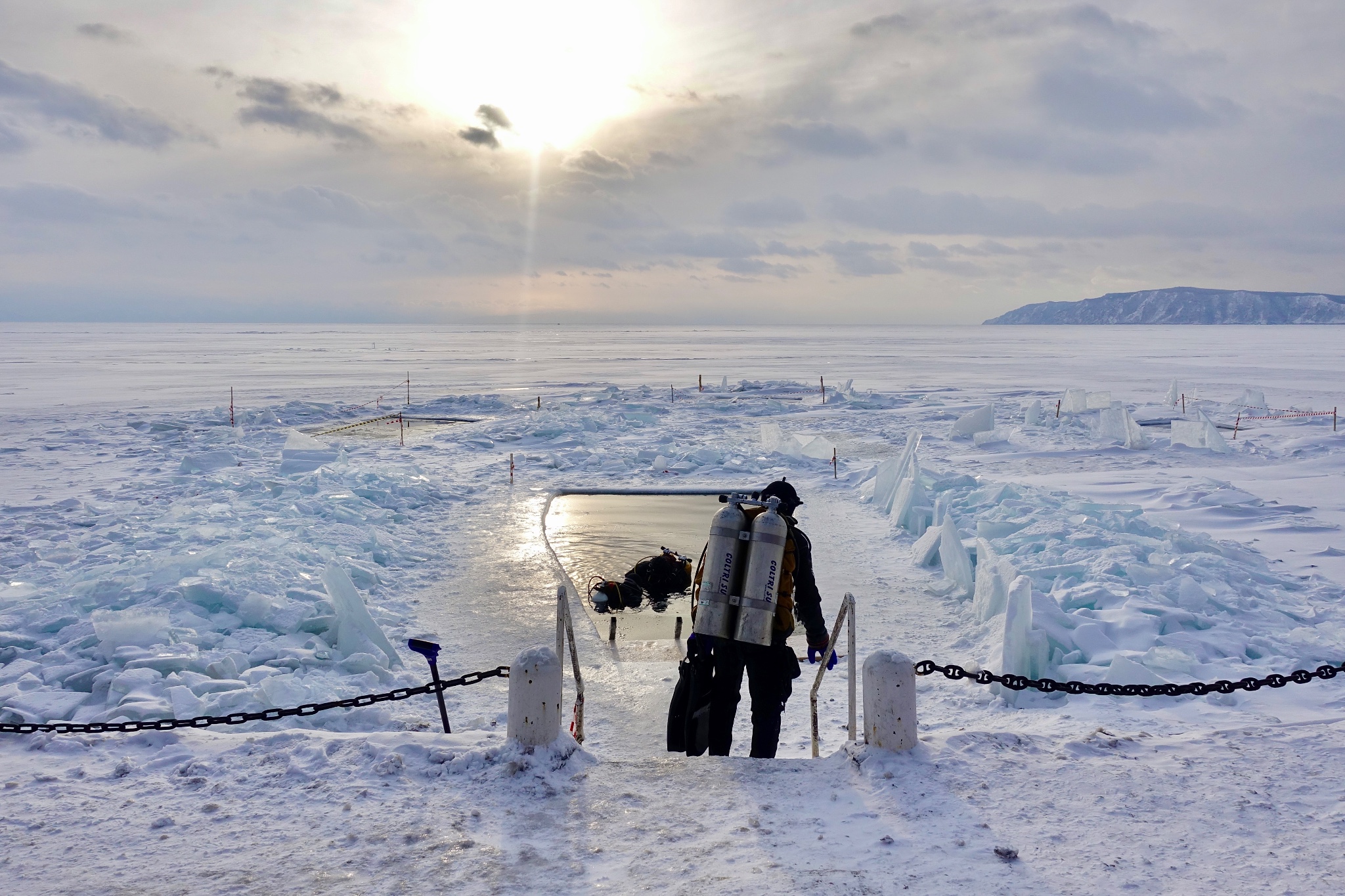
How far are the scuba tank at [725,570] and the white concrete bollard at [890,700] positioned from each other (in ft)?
2.55

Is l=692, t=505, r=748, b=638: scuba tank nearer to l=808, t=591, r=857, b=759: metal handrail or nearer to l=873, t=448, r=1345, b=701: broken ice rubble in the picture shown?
l=808, t=591, r=857, b=759: metal handrail

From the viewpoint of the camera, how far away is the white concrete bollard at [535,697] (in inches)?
154

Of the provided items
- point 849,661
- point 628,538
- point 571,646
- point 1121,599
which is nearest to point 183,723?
point 571,646

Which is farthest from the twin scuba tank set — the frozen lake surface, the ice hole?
the ice hole

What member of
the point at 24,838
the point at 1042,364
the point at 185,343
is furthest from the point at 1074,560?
the point at 185,343

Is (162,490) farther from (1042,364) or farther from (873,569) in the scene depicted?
(1042,364)

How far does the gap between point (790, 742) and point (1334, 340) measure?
120616 mm

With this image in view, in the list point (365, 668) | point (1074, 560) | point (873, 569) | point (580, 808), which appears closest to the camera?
point (580, 808)

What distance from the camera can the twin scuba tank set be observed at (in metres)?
4.26

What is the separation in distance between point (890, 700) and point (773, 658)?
2.28ft

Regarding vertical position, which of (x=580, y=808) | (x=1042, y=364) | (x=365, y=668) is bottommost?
(x=365, y=668)

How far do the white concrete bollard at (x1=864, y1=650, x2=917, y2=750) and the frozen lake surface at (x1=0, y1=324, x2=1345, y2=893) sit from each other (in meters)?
0.12

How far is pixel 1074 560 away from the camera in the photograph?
8430mm

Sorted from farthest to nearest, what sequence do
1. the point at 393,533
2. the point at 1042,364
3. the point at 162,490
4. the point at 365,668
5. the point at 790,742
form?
the point at 1042,364
the point at 162,490
the point at 393,533
the point at 365,668
the point at 790,742
